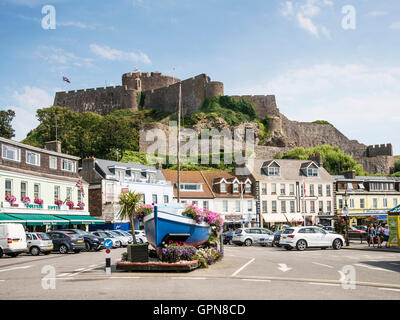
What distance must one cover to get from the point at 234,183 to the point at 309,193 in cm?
1073

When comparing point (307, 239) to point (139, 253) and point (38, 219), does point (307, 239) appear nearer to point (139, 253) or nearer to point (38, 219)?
point (139, 253)

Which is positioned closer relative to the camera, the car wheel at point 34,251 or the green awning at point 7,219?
the car wheel at point 34,251

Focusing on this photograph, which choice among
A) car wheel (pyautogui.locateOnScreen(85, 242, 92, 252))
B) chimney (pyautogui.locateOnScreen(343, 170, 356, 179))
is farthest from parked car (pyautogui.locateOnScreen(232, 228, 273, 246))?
chimney (pyautogui.locateOnScreen(343, 170, 356, 179))

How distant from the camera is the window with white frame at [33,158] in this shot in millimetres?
37975

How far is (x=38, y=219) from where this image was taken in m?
33.2

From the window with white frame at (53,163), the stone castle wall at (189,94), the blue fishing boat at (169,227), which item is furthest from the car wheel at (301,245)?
the stone castle wall at (189,94)

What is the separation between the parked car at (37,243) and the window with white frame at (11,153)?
30.9 ft

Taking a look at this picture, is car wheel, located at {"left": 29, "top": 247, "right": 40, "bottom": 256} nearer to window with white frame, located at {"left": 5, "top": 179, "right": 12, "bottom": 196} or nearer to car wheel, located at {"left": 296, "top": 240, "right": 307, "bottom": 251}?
window with white frame, located at {"left": 5, "top": 179, "right": 12, "bottom": 196}

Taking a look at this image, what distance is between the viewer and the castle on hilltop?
107 m

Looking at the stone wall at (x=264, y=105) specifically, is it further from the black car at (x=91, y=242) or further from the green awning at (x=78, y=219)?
the black car at (x=91, y=242)

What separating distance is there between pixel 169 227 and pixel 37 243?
1273 centimetres

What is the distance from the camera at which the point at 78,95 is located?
12575 cm

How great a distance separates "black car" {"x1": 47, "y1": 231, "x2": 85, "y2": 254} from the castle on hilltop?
74.6 metres

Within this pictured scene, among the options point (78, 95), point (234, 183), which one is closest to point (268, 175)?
point (234, 183)
